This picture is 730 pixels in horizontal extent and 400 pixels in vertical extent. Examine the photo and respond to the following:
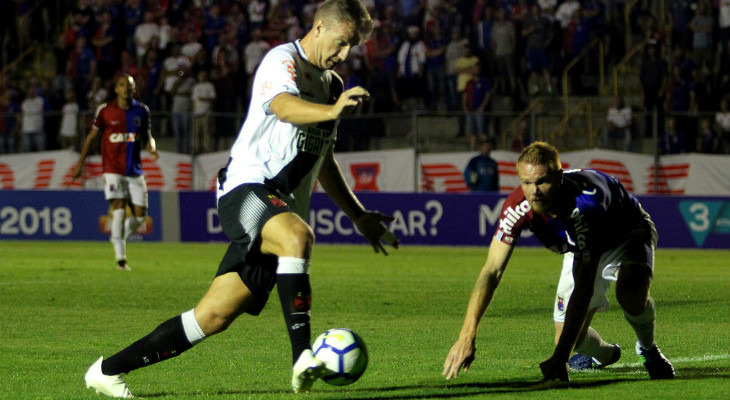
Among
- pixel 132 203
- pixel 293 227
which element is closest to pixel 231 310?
pixel 293 227

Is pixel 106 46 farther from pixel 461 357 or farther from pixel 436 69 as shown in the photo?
pixel 461 357

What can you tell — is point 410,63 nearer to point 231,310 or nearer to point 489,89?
point 489,89

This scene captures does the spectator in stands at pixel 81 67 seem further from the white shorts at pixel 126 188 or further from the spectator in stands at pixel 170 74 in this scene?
the white shorts at pixel 126 188

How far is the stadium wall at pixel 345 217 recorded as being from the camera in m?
19.3

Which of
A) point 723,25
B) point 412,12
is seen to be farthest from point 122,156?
point 723,25

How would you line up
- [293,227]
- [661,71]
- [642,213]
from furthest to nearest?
[661,71], [642,213], [293,227]

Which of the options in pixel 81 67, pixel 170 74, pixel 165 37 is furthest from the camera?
pixel 81 67

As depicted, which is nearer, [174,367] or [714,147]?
[174,367]

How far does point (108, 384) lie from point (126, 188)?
997 centimetres

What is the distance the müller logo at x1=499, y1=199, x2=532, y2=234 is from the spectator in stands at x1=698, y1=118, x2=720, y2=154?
47.2 feet

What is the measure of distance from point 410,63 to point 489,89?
2.14 meters

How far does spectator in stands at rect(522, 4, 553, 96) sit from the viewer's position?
23141mm

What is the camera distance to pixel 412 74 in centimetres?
2389

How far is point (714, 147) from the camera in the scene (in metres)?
19.6
